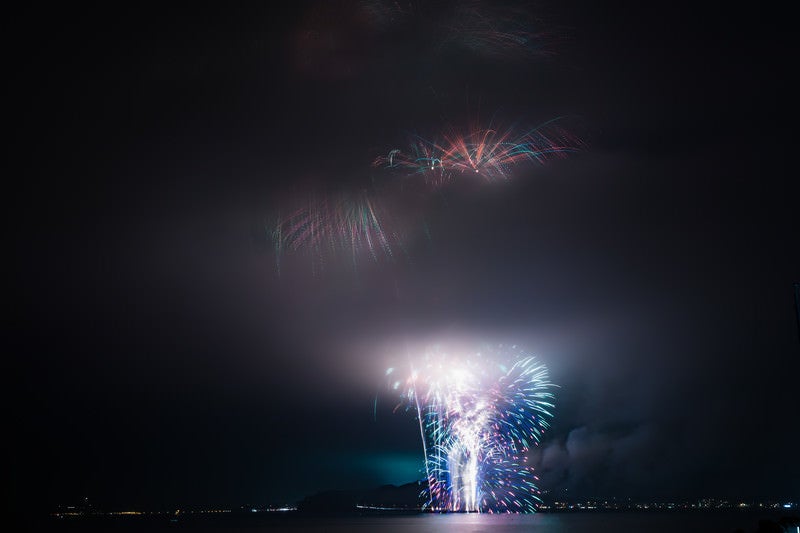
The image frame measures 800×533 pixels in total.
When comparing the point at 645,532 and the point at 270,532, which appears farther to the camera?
the point at 270,532

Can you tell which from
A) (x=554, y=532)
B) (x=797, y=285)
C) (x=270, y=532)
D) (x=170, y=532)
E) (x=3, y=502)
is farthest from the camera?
(x=170, y=532)

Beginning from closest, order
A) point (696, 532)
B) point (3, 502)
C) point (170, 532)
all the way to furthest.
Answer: point (3, 502) < point (696, 532) < point (170, 532)

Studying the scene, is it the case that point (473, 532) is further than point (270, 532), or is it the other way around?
point (270, 532)

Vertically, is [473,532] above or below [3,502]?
below

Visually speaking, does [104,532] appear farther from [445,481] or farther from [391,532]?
[445,481]

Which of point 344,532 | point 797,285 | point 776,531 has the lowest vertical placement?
point 344,532

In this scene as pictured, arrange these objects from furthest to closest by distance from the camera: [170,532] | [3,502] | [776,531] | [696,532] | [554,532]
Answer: [170,532], [554,532], [696,532], [3,502], [776,531]

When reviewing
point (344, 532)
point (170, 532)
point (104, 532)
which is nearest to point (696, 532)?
point (344, 532)

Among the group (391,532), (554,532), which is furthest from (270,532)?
(554,532)

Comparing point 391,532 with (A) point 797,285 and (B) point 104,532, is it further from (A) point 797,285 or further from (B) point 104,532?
(A) point 797,285
